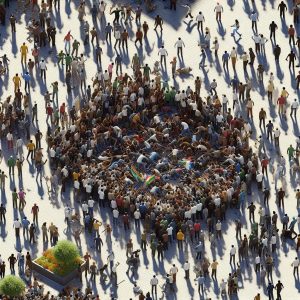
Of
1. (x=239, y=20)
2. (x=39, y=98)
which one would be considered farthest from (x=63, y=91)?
(x=239, y=20)

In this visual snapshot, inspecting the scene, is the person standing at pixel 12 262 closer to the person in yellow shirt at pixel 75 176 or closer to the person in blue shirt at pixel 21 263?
the person in blue shirt at pixel 21 263

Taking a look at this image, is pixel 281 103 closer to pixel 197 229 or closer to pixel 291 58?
pixel 291 58

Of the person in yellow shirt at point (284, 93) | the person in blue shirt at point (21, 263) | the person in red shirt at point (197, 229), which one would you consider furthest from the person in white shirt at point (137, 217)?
the person in yellow shirt at point (284, 93)

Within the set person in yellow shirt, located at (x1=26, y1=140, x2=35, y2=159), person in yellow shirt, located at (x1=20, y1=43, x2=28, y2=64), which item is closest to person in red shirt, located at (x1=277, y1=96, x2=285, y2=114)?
person in yellow shirt, located at (x1=26, y1=140, x2=35, y2=159)

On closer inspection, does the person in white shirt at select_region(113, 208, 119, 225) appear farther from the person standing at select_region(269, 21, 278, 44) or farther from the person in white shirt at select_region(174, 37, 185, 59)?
the person standing at select_region(269, 21, 278, 44)

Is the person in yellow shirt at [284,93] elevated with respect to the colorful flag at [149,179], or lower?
elevated
